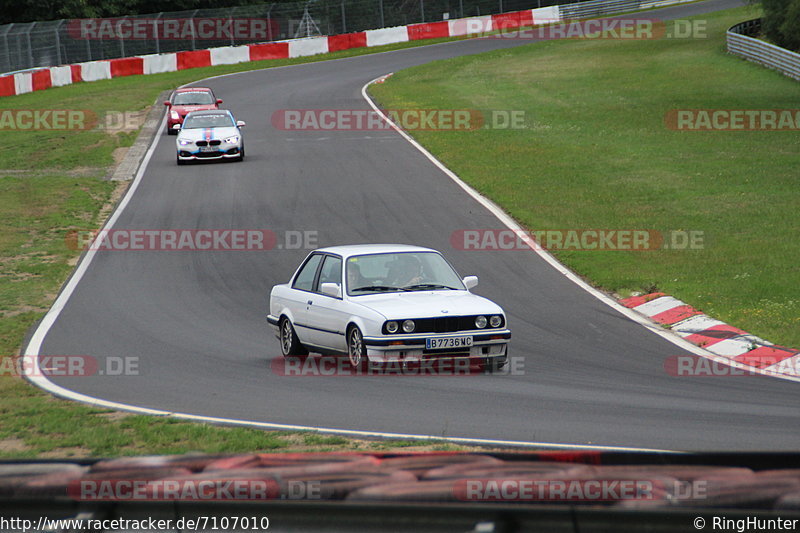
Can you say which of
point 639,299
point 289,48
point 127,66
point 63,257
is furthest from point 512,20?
point 639,299

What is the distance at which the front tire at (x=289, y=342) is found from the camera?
1209 centimetres

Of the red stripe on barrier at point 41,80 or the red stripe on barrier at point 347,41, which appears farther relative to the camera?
the red stripe on barrier at point 347,41

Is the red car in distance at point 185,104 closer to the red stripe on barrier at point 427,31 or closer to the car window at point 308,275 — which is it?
the car window at point 308,275

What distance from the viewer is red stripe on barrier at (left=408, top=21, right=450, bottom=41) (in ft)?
192

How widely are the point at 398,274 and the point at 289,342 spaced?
1.62 meters

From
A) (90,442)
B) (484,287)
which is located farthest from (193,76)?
(90,442)

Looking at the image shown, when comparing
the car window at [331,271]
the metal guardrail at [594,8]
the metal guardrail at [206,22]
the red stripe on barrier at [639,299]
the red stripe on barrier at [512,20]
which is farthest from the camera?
the metal guardrail at [594,8]

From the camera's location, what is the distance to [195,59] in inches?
2087

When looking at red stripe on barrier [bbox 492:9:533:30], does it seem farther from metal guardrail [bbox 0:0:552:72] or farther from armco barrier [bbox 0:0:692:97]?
metal guardrail [bbox 0:0:552:72]

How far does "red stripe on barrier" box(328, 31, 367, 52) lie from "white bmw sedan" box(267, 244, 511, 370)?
44.8 m
